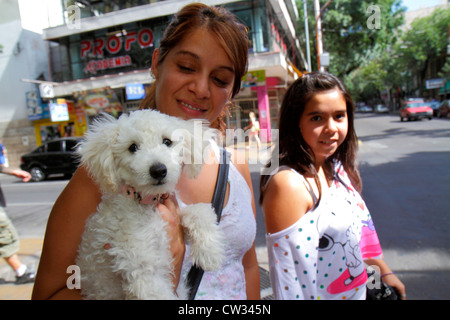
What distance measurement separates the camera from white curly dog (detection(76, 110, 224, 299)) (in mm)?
871

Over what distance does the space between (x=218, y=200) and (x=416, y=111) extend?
20.7m

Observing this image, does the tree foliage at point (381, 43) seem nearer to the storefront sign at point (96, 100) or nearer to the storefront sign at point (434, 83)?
the storefront sign at point (434, 83)

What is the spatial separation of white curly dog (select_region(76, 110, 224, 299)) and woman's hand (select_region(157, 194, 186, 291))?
17 millimetres

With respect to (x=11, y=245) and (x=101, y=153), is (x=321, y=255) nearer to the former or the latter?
(x=101, y=153)

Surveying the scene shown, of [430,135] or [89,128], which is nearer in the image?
[89,128]

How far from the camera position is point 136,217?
91 centimetres

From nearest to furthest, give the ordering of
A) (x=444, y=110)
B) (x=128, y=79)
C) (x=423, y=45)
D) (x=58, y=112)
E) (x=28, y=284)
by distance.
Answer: (x=28, y=284)
(x=128, y=79)
(x=58, y=112)
(x=444, y=110)
(x=423, y=45)

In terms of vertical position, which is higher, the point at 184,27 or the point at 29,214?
the point at 184,27

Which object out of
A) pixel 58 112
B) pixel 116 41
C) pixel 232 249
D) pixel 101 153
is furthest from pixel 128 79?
pixel 232 249

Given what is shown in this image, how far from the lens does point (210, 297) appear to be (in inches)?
38.5

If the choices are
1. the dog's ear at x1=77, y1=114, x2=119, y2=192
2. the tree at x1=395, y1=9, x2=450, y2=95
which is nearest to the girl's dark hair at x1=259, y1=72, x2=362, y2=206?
the dog's ear at x1=77, y1=114, x2=119, y2=192

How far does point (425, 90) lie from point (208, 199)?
114ft
